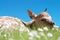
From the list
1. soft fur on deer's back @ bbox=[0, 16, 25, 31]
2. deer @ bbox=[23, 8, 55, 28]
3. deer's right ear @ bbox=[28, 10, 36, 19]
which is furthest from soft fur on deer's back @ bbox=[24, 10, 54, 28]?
soft fur on deer's back @ bbox=[0, 16, 25, 31]

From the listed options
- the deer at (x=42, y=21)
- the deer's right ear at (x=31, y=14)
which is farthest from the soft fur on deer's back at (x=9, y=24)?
the deer's right ear at (x=31, y=14)

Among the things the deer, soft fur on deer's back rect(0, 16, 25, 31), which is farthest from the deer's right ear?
soft fur on deer's back rect(0, 16, 25, 31)

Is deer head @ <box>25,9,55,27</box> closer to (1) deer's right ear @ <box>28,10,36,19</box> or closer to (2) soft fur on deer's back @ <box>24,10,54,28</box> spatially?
(2) soft fur on deer's back @ <box>24,10,54,28</box>

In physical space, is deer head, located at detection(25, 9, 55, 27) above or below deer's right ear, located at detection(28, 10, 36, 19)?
below

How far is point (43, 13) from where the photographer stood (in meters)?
12.5

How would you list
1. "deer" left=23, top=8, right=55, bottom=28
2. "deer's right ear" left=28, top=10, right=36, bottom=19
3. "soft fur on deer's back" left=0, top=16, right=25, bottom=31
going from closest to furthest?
1. "soft fur on deer's back" left=0, top=16, right=25, bottom=31
2. "deer" left=23, top=8, right=55, bottom=28
3. "deer's right ear" left=28, top=10, right=36, bottom=19

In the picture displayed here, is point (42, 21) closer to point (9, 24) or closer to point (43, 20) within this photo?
point (43, 20)

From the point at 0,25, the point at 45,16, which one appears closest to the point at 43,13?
the point at 45,16

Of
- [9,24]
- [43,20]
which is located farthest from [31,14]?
[9,24]

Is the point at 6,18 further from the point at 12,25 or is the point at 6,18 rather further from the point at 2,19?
the point at 12,25

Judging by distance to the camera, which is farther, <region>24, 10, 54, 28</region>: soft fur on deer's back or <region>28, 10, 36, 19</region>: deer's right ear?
<region>28, 10, 36, 19</region>: deer's right ear

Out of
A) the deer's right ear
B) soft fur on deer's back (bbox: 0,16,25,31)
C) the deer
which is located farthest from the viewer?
the deer's right ear

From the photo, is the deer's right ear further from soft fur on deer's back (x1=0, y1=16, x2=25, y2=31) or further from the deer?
soft fur on deer's back (x1=0, y1=16, x2=25, y2=31)

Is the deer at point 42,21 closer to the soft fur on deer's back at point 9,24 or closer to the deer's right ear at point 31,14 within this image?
the deer's right ear at point 31,14
